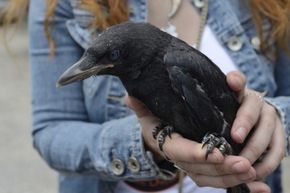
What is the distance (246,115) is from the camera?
4.82ft

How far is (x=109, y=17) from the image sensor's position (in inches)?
69.7

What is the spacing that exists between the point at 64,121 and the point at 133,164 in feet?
0.85

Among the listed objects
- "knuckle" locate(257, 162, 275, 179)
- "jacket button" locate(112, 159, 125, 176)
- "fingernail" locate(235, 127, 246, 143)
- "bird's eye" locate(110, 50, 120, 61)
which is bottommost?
"jacket button" locate(112, 159, 125, 176)

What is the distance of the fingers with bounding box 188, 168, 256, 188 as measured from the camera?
4.49 feet

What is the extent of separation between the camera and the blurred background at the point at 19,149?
14.6ft

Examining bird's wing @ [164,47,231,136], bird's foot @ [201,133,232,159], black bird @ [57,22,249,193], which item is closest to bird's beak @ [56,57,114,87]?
black bird @ [57,22,249,193]

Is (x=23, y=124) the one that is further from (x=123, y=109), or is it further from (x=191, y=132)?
(x=191, y=132)

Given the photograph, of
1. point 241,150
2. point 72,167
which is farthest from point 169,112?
point 72,167

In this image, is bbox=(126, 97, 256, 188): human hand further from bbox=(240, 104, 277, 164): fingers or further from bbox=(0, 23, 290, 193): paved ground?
bbox=(0, 23, 290, 193): paved ground

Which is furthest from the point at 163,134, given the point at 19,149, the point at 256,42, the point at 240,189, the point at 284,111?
the point at 19,149

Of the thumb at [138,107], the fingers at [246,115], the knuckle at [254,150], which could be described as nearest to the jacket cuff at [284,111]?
the fingers at [246,115]

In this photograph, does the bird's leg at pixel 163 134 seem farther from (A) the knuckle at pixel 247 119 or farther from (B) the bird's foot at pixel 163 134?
(A) the knuckle at pixel 247 119

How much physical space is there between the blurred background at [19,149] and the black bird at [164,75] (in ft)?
6.37

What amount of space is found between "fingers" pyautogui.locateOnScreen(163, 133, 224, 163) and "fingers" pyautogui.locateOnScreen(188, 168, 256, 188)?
64 millimetres
